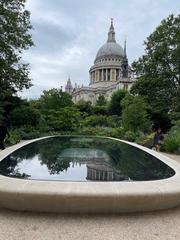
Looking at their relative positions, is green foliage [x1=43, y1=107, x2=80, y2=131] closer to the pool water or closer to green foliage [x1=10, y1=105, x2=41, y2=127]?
green foliage [x1=10, y1=105, x2=41, y2=127]

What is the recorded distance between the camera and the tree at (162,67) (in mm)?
22500

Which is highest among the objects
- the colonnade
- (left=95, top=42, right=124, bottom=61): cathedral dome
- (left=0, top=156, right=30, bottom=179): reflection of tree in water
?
(left=95, top=42, right=124, bottom=61): cathedral dome

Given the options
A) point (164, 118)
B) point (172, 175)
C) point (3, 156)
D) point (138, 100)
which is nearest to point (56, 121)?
point (138, 100)

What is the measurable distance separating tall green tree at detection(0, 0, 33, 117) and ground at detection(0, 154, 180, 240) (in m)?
13.4

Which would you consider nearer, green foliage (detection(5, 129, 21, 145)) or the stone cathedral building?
green foliage (detection(5, 129, 21, 145))

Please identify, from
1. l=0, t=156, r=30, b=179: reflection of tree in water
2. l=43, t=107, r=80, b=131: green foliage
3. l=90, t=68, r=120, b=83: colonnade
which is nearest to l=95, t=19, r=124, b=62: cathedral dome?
l=90, t=68, r=120, b=83: colonnade

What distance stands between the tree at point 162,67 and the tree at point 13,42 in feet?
35.8

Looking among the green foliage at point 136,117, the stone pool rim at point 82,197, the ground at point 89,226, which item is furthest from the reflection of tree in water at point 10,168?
the green foliage at point 136,117

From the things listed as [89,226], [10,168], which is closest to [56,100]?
[10,168]

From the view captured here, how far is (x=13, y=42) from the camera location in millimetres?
16047

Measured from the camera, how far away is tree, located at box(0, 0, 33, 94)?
15.5 m

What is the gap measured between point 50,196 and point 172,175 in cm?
240

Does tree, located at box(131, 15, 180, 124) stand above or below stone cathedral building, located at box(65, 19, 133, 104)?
below

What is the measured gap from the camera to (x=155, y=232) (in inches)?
133
